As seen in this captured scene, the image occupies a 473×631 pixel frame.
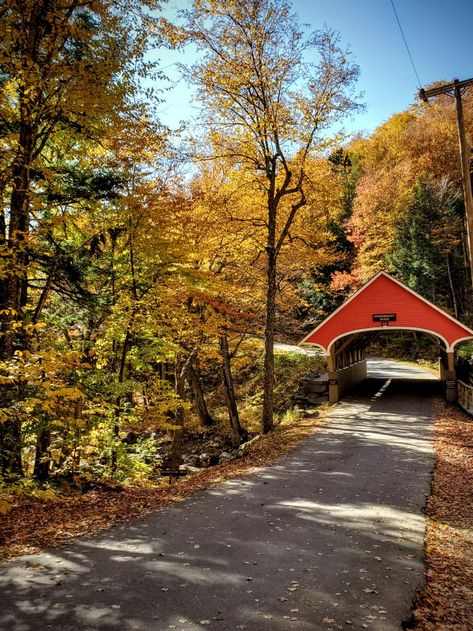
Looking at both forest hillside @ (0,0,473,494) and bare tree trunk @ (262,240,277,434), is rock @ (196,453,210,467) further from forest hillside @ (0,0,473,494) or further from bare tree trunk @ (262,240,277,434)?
bare tree trunk @ (262,240,277,434)

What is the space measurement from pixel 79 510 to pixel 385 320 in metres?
14.5

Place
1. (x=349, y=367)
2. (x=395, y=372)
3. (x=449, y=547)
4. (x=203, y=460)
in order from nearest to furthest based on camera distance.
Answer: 1. (x=449, y=547)
2. (x=203, y=460)
3. (x=349, y=367)
4. (x=395, y=372)

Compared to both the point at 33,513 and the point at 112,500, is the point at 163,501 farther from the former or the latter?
the point at 33,513

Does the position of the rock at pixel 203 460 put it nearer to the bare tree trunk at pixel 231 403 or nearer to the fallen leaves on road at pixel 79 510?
the bare tree trunk at pixel 231 403

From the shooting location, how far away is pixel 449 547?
558cm

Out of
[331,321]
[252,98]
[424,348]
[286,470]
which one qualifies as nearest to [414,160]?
[424,348]

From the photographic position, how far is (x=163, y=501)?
25.1ft

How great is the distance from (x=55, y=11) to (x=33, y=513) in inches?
344

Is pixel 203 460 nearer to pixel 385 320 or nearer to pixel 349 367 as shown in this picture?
pixel 349 367

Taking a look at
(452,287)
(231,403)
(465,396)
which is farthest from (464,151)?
(452,287)

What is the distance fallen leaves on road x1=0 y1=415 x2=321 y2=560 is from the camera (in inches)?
223

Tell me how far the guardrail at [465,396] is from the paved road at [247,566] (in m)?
7.39

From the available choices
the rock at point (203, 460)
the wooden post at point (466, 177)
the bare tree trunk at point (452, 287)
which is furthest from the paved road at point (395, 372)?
the wooden post at point (466, 177)

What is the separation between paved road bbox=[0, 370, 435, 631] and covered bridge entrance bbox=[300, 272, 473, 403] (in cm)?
992
